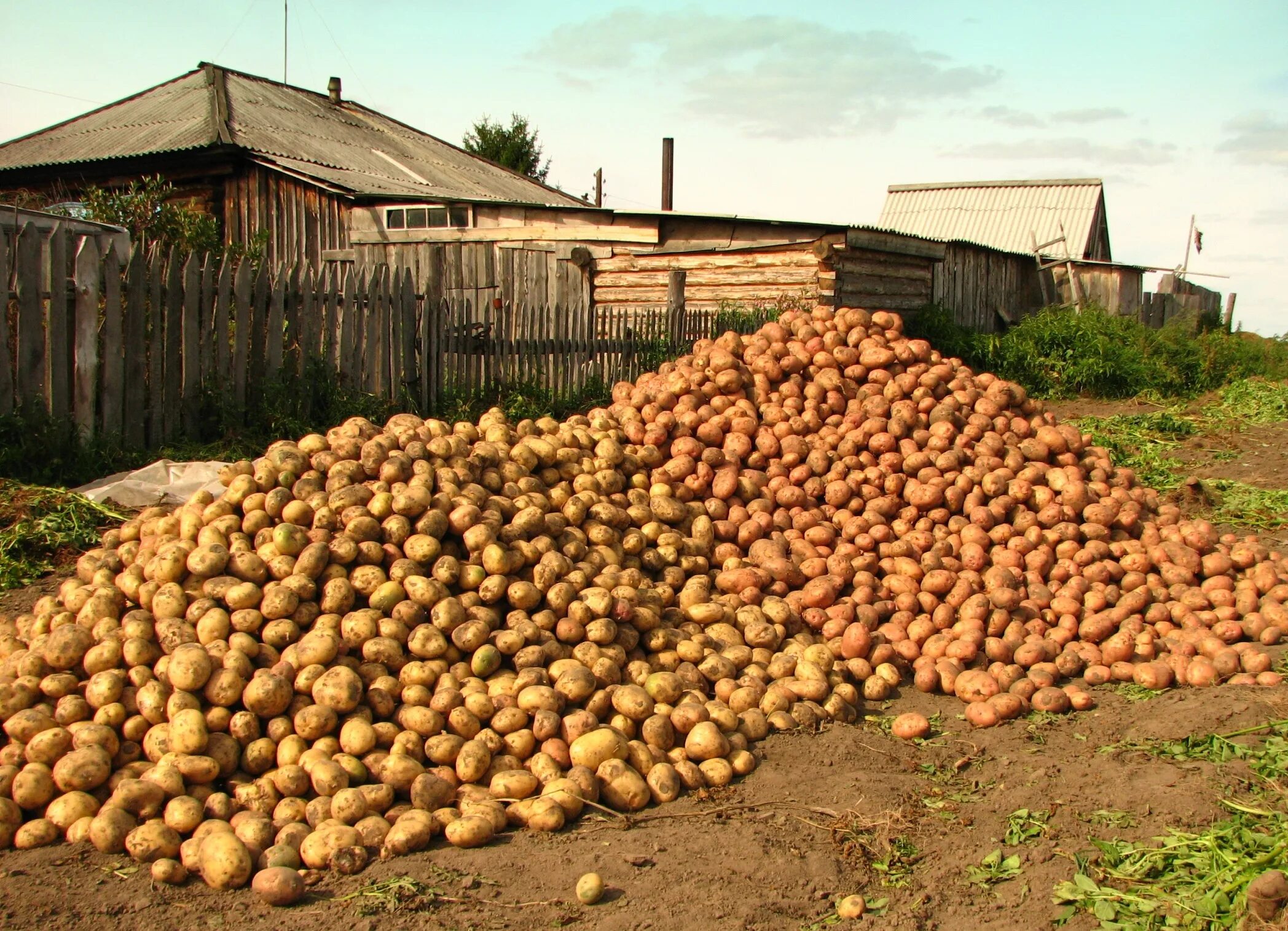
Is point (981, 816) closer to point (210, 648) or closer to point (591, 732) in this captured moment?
point (591, 732)

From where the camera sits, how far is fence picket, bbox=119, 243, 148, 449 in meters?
6.86

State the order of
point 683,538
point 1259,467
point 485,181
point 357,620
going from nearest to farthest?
point 357,620
point 683,538
point 1259,467
point 485,181

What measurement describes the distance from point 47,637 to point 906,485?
4748mm

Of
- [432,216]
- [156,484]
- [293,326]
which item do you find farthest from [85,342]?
[432,216]

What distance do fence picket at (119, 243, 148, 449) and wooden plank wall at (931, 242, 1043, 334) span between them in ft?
42.5

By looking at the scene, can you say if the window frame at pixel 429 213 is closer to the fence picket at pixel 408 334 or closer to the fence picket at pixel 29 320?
the fence picket at pixel 408 334

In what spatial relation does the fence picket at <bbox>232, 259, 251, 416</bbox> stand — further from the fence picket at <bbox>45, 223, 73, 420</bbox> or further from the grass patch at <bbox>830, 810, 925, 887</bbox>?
the grass patch at <bbox>830, 810, 925, 887</bbox>

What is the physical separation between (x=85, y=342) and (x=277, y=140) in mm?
11769

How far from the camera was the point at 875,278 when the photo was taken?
46.4ft

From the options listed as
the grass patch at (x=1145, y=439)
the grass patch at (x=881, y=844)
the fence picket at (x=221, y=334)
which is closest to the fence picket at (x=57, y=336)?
the fence picket at (x=221, y=334)

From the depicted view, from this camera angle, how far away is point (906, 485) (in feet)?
20.1

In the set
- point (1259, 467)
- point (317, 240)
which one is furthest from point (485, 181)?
point (1259, 467)

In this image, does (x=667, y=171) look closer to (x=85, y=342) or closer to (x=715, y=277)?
(x=715, y=277)

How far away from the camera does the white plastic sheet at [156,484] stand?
5.80 metres
